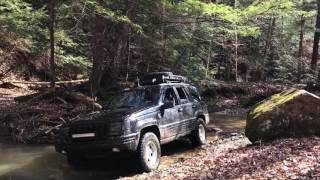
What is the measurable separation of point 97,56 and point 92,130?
10.7 m

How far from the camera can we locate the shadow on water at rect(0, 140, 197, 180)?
1037cm

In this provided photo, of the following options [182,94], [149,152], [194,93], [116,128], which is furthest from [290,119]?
[116,128]

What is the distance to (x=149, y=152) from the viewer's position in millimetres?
10367

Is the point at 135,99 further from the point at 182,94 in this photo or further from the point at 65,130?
the point at 182,94

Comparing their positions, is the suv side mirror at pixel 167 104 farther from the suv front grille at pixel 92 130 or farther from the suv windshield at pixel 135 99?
the suv front grille at pixel 92 130

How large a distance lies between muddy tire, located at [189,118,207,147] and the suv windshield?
7.84 feet

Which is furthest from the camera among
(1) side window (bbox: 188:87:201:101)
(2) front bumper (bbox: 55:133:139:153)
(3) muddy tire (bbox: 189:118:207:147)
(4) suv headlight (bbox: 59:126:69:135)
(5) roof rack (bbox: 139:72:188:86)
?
(1) side window (bbox: 188:87:201:101)

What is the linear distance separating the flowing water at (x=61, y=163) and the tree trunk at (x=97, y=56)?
6.80 metres

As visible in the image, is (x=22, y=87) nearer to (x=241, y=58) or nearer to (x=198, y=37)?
→ (x=198, y=37)

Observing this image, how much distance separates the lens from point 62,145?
10375mm

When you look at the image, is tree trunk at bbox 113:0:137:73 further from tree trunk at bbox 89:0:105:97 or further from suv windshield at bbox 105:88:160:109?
suv windshield at bbox 105:88:160:109

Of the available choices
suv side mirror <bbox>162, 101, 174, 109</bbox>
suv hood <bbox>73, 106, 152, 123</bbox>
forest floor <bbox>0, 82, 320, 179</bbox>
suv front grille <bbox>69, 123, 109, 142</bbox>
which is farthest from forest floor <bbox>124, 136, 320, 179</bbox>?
A: suv side mirror <bbox>162, 101, 174, 109</bbox>

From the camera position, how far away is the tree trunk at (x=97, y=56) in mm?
19938

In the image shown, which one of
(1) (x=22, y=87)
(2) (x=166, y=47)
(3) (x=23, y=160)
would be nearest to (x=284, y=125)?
(3) (x=23, y=160)
